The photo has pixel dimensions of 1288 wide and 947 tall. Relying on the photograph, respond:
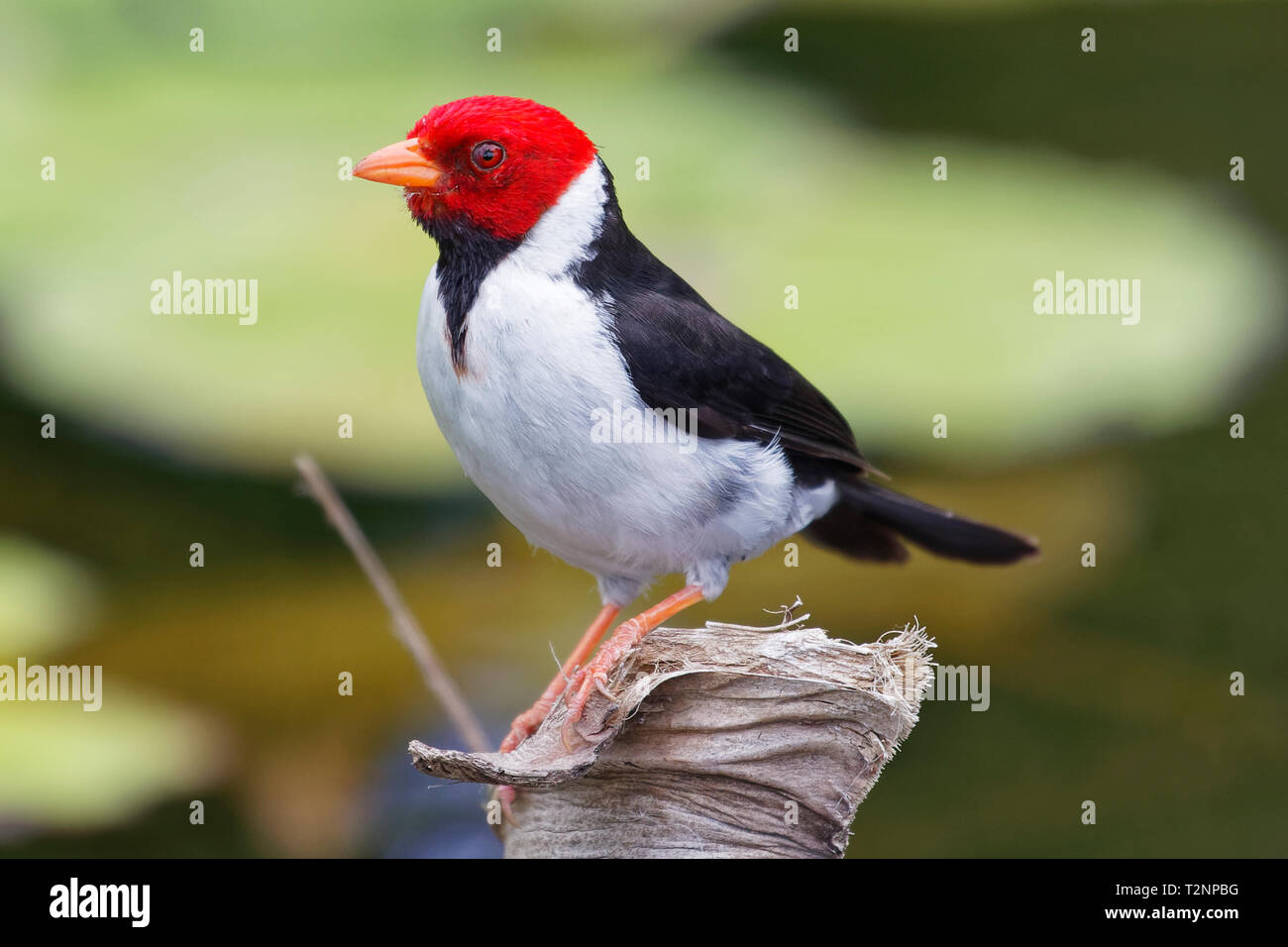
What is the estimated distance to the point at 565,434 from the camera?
3004mm

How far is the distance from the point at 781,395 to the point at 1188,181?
4.20 m

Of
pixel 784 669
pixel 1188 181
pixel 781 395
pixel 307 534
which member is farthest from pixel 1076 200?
pixel 784 669

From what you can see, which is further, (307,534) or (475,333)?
(307,534)

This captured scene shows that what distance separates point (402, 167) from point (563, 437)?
29.9 inches

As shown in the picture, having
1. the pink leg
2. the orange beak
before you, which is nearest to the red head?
the orange beak

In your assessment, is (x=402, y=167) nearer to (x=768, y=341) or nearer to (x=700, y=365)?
(x=700, y=365)

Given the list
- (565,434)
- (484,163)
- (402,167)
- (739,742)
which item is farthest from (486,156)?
(739,742)

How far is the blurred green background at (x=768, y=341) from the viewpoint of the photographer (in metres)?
4.91

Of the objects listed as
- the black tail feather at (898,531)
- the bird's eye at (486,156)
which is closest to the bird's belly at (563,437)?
the bird's eye at (486,156)

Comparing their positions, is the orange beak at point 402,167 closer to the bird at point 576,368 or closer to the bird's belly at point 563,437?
the bird at point 576,368

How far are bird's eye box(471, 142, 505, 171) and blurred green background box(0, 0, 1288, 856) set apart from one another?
169 cm

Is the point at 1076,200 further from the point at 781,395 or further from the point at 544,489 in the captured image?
the point at 544,489

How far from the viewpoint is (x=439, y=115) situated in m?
3.08

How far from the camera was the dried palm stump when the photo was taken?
8.78 feet
